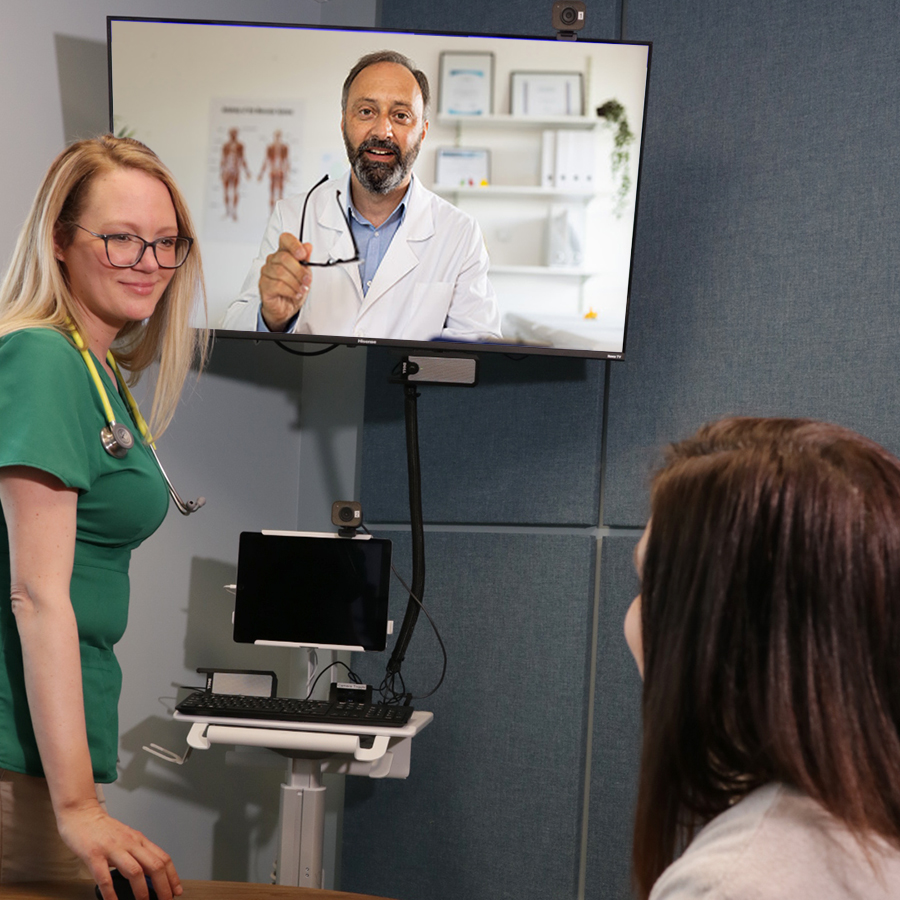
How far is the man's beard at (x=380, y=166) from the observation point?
7.18ft

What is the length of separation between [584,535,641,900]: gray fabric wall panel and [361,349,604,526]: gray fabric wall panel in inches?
6.6

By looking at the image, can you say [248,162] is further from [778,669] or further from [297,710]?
[778,669]

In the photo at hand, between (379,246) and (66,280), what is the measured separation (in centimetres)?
94

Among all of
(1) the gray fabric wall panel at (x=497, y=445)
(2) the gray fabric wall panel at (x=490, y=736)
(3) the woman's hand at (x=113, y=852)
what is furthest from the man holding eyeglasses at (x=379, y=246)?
(3) the woman's hand at (x=113, y=852)

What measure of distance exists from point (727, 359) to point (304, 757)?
50.3 inches

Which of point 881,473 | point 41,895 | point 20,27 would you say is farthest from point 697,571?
point 20,27

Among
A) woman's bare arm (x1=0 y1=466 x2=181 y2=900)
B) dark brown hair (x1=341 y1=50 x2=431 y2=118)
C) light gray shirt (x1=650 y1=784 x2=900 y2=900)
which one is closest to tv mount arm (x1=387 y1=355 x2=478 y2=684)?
dark brown hair (x1=341 y1=50 x2=431 y2=118)

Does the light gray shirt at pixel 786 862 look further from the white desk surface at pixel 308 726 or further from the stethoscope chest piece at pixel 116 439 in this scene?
the white desk surface at pixel 308 726

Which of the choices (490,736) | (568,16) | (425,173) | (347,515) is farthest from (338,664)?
(568,16)

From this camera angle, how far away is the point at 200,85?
221 centimetres

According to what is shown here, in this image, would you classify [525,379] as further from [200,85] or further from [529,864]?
[529,864]

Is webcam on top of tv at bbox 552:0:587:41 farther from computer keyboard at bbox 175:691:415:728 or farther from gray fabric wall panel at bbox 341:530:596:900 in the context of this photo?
computer keyboard at bbox 175:691:415:728

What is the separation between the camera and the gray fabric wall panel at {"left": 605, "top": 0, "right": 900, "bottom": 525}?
2.12m

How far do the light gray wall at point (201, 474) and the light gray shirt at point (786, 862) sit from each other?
187 centimetres
